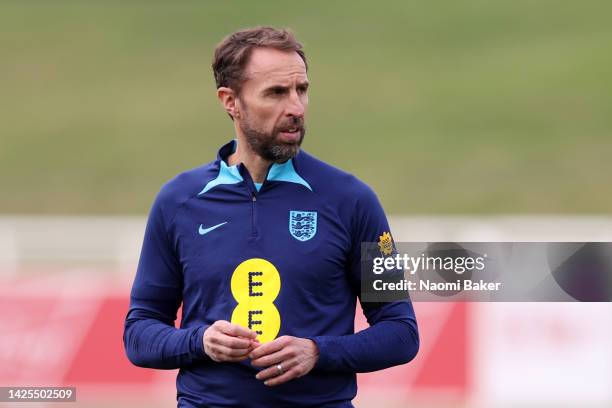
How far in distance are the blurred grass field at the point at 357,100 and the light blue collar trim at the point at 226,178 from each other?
17872mm

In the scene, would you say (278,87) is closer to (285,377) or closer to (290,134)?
(290,134)

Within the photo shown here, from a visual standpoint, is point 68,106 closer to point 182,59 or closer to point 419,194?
point 182,59

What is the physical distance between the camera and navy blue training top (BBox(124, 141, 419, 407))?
14.4ft

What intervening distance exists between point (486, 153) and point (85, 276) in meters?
17.1

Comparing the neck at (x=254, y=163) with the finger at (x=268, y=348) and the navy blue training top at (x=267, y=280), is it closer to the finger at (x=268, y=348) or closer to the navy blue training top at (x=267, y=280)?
the navy blue training top at (x=267, y=280)

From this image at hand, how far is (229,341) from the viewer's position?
4168mm

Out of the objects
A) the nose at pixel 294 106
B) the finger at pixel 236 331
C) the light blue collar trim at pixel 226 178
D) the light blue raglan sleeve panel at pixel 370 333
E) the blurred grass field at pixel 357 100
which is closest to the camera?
the finger at pixel 236 331

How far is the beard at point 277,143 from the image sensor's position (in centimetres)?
447

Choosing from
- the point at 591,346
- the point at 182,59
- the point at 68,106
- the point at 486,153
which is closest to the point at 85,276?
the point at 591,346

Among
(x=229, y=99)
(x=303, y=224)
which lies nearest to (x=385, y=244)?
(x=303, y=224)

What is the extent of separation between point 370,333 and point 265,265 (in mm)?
433

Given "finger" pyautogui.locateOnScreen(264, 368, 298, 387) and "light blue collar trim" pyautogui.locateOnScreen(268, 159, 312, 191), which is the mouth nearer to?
"light blue collar trim" pyautogui.locateOnScreen(268, 159, 312, 191)

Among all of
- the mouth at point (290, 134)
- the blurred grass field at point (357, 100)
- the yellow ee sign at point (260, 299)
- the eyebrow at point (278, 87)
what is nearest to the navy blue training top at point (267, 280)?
the yellow ee sign at point (260, 299)

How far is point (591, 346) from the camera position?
8562 mm
